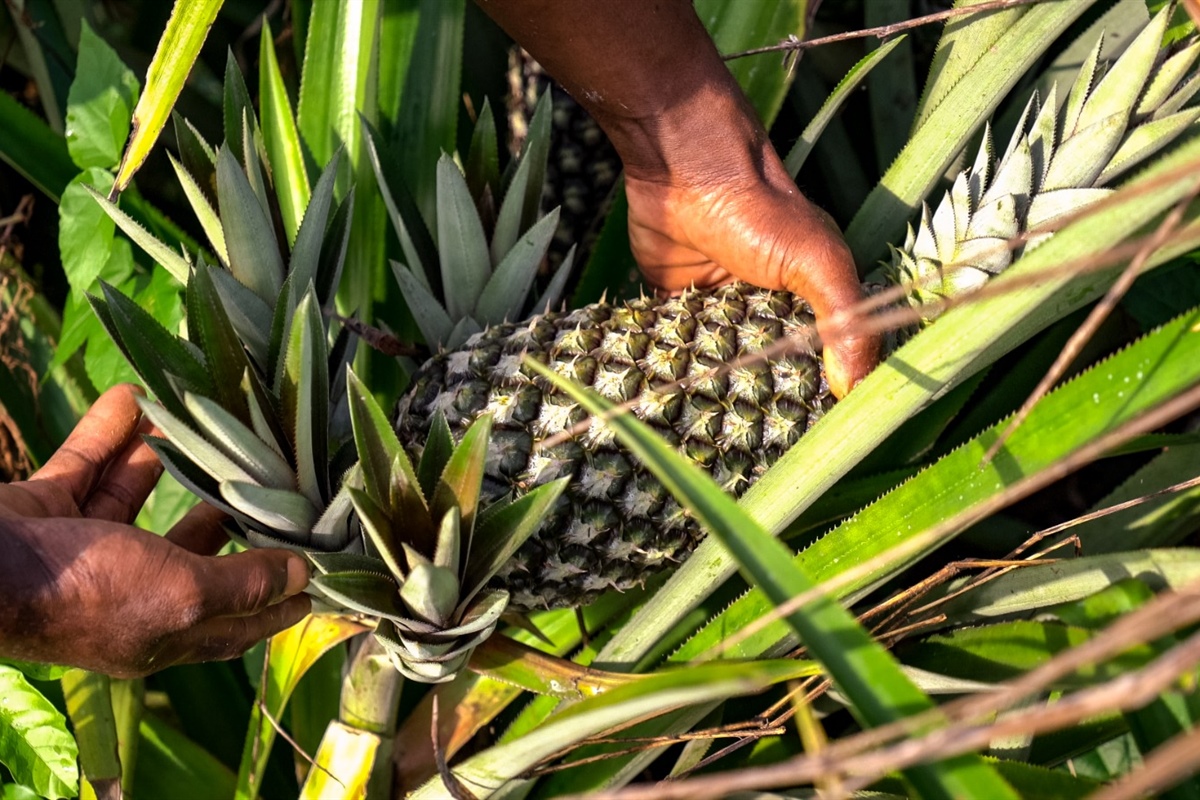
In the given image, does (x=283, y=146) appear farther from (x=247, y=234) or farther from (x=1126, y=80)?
(x=1126, y=80)

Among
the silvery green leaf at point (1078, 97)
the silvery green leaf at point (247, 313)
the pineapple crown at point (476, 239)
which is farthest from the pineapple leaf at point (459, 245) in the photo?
the silvery green leaf at point (1078, 97)

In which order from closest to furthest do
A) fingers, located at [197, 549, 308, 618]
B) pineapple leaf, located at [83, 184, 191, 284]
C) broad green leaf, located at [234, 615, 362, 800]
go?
1. fingers, located at [197, 549, 308, 618]
2. pineapple leaf, located at [83, 184, 191, 284]
3. broad green leaf, located at [234, 615, 362, 800]

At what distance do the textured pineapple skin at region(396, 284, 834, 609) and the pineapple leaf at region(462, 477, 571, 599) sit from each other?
0.11 m

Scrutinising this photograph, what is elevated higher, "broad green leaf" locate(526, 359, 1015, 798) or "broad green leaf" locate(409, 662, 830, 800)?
"broad green leaf" locate(526, 359, 1015, 798)

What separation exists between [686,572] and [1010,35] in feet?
2.28

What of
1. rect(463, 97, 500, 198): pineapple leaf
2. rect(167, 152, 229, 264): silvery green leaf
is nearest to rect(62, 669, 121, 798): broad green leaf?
rect(167, 152, 229, 264): silvery green leaf

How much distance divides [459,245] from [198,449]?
0.43 metres

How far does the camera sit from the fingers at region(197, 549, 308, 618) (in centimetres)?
77

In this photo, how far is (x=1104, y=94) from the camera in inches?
35.2

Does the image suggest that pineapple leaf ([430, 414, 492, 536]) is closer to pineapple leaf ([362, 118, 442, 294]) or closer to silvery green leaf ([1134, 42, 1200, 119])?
pineapple leaf ([362, 118, 442, 294])

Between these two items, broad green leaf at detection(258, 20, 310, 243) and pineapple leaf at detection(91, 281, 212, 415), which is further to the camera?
broad green leaf at detection(258, 20, 310, 243)

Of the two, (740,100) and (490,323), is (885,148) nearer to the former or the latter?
(740,100)

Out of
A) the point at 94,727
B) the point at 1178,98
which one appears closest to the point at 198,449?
the point at 94,727

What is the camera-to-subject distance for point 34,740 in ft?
3.08
